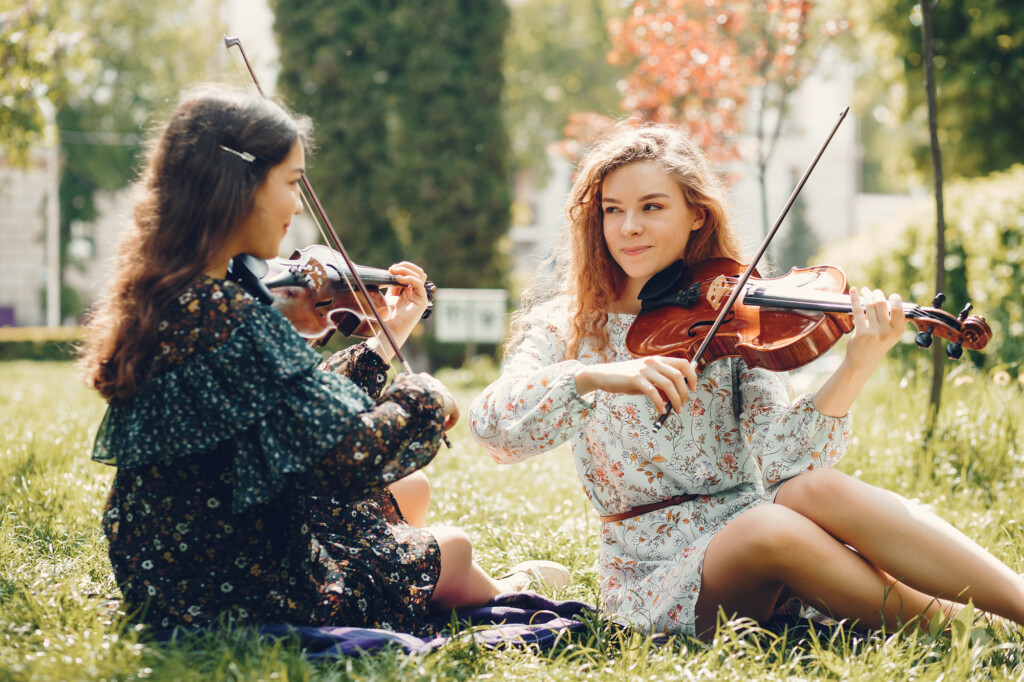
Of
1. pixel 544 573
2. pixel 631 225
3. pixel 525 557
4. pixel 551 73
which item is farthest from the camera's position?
pixel 551 73

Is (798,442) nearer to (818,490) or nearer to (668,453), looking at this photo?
(818,490)

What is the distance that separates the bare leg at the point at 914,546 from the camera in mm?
1841

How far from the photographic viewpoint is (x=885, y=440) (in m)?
3.65

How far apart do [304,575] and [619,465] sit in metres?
0.78

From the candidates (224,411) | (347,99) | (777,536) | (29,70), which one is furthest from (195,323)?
(347,99)

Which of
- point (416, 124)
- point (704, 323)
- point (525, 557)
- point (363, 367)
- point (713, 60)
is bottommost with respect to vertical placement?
point (525, 557)

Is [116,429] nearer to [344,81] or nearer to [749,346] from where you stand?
[749,346]

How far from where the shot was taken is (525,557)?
2.74 m

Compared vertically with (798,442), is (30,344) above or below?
below

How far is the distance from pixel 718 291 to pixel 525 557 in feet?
3.48

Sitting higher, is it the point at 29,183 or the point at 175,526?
the point at 29,183

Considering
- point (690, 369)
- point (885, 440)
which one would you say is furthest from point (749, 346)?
point (885, 440)

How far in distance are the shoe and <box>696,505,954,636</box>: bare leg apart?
0.57 m

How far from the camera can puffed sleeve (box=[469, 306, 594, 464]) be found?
73.6 inches
